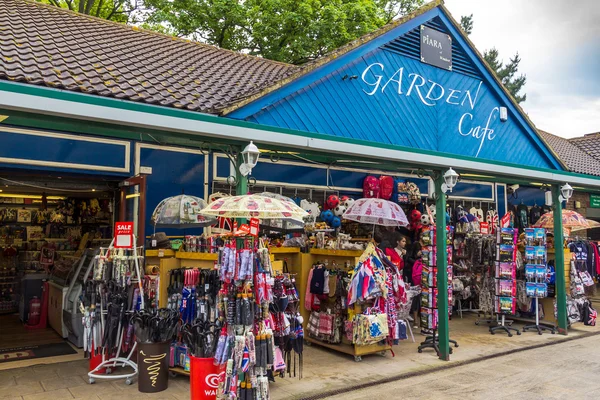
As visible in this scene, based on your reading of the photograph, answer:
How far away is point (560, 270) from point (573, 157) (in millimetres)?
11111

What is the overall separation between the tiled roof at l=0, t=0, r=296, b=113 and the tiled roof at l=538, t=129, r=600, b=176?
37.1 feet

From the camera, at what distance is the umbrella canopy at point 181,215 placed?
7.37 metres

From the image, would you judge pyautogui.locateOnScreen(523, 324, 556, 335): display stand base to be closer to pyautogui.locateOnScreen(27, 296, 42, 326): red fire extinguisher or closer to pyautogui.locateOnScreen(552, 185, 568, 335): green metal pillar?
pyautogui.locateOnScreen(552, 185, 568, 335): green metal pillar

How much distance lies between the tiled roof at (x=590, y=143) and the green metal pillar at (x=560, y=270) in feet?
41.7

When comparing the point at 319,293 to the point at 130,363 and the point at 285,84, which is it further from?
the point at 285,84

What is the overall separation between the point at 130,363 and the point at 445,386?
4.13 meters

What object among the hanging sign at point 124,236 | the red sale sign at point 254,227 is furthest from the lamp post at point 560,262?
the hanging sign at point 124,236

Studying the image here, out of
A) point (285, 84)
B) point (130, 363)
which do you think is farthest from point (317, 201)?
point (130, 363)

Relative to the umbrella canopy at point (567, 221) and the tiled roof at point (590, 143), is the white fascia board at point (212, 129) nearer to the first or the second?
the umbrella canopy at point (567, 221)

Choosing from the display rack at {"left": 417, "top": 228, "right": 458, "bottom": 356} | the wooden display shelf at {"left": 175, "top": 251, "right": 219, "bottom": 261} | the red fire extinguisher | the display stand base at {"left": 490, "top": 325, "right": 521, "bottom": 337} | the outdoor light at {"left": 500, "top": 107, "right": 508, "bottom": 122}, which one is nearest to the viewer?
the wooden display shelf at {"left": 175, "top": 251, "right": 219, "bottom": 261}

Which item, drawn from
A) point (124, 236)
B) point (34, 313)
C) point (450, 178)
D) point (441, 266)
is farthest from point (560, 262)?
point (34, 313)

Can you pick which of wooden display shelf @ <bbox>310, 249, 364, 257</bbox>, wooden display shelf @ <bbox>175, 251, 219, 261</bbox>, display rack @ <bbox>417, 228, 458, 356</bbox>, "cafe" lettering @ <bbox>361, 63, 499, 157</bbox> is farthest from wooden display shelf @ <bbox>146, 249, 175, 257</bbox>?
"cafe" lettering @ <bbox>361, 63, 499, 157</bbox>

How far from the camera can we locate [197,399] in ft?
16.7

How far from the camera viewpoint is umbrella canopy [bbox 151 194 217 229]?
24.2 ft
